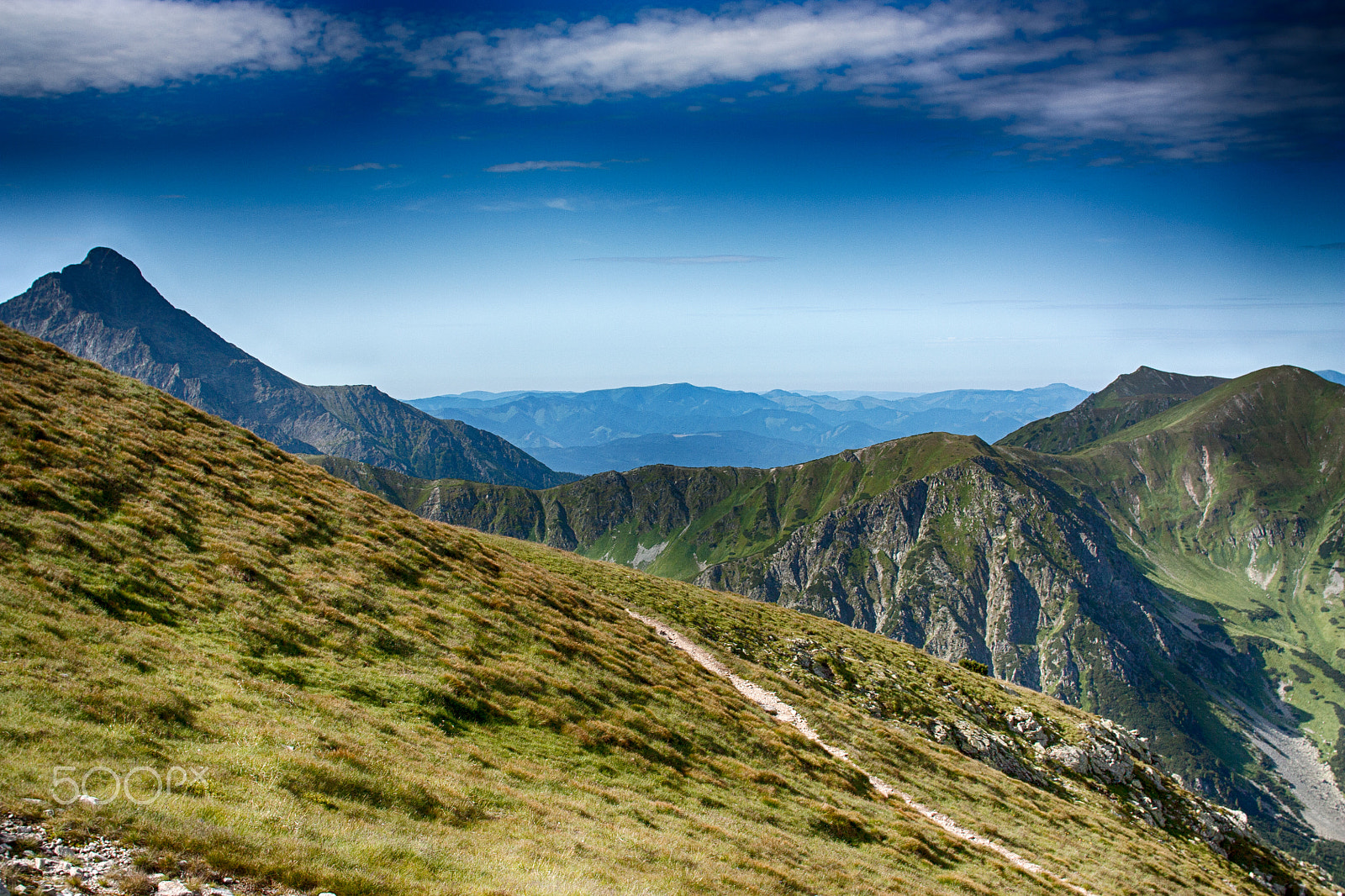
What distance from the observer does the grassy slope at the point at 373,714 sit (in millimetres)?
13266

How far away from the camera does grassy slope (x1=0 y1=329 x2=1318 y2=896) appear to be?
43.5 ft

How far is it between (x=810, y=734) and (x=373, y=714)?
2801cm

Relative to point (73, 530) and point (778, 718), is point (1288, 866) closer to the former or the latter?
point (778, 718)

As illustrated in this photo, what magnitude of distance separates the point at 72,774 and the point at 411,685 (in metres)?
12.2

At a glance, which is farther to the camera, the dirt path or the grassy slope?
the dirt path

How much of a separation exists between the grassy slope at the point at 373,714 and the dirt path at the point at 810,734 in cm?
168

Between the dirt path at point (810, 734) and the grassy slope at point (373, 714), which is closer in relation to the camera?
the grassy slope at point (373, 714)

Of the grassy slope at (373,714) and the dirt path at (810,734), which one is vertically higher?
the grassy slope at (373,714)

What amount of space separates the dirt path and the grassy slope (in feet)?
5.50

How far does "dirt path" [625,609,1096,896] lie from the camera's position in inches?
1255

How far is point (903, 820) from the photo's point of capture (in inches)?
1225

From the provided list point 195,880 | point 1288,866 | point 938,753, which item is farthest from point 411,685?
point 1288,866

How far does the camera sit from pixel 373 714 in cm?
2041

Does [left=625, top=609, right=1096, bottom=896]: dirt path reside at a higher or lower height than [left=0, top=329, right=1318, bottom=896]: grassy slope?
lower
